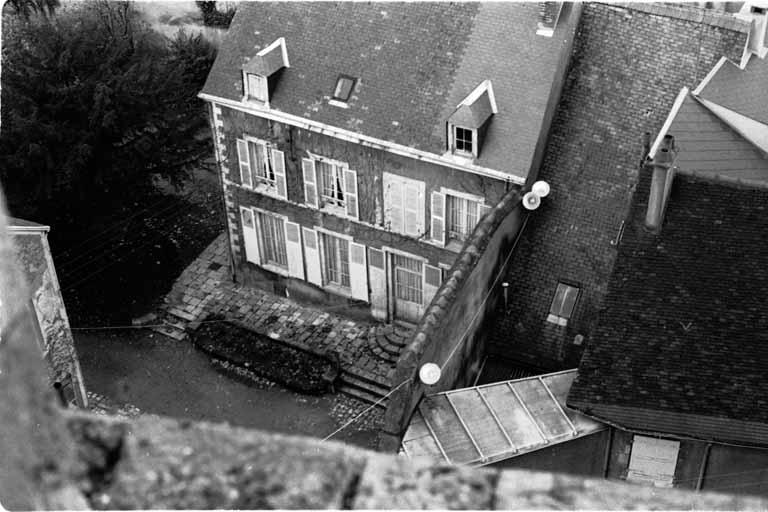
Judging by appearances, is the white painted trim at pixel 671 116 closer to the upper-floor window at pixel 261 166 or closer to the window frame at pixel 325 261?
the window frame at pixel 325 261

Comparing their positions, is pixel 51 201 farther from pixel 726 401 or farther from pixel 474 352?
pixel 726 401

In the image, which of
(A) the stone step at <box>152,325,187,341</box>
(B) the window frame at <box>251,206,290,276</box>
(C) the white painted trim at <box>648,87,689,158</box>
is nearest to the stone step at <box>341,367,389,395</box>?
(B) the window frame at <box>251,206,290,276</box>

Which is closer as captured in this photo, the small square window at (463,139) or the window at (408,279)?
the small square window at (463,139)

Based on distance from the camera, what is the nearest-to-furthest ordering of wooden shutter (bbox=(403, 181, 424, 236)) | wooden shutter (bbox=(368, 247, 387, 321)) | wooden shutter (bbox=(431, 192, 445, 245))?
wooden shutter (bbox=(431, 192, 445, 245)) → wooden shutter (bbox=(403, 181, 424, 236)) → wooden shutter (bbox=(368, 247, 387, 321))

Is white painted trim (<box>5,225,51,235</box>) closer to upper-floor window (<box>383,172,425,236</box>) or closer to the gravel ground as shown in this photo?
the gravel ground

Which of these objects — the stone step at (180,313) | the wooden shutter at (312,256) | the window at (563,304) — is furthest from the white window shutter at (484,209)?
the stone step at (180,313)

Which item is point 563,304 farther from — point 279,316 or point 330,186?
point 279,316
